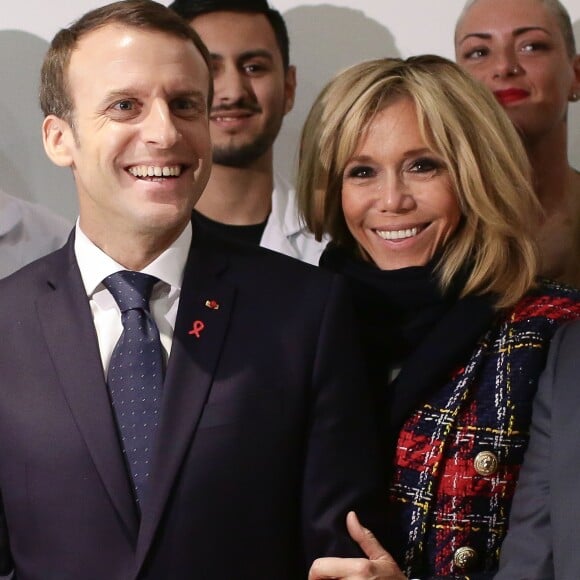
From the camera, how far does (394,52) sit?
204cm

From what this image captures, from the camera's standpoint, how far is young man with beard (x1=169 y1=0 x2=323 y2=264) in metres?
1.93

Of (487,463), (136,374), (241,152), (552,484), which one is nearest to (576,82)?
(241,152)

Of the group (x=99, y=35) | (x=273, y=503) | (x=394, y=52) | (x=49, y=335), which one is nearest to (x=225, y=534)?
(x=273, y=503)

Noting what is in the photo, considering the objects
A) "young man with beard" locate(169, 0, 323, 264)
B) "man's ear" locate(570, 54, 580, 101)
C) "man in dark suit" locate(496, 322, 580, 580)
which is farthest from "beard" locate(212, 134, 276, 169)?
"man in dark suit" locate(496, 322, 580, 580)

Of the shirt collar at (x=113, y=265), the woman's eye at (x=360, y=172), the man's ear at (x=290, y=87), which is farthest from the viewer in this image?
the man's ear at (x=290, y=87)

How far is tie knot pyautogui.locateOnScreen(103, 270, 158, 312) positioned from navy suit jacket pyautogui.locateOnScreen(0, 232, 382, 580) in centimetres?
4

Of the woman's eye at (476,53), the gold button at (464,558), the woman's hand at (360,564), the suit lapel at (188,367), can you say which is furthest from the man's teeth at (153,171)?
the woman's eye at (476,53)

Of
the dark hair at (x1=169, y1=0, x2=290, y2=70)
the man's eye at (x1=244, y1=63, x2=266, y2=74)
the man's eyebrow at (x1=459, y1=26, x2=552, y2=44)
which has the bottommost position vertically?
the man's eye at (x1=244, y1=63, x2=266, y2=74)

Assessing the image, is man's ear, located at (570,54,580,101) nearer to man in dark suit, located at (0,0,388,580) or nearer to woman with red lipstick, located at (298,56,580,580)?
woman with red lipstick, located at (298,56,580,580)

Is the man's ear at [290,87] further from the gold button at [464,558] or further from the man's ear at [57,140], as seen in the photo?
the gold button at [464,558]

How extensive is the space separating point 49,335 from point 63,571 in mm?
262

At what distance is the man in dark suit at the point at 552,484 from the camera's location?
124 centimetres

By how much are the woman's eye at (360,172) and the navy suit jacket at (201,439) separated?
0.86 feet

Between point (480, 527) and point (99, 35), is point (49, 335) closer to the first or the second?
point (99, 35)
